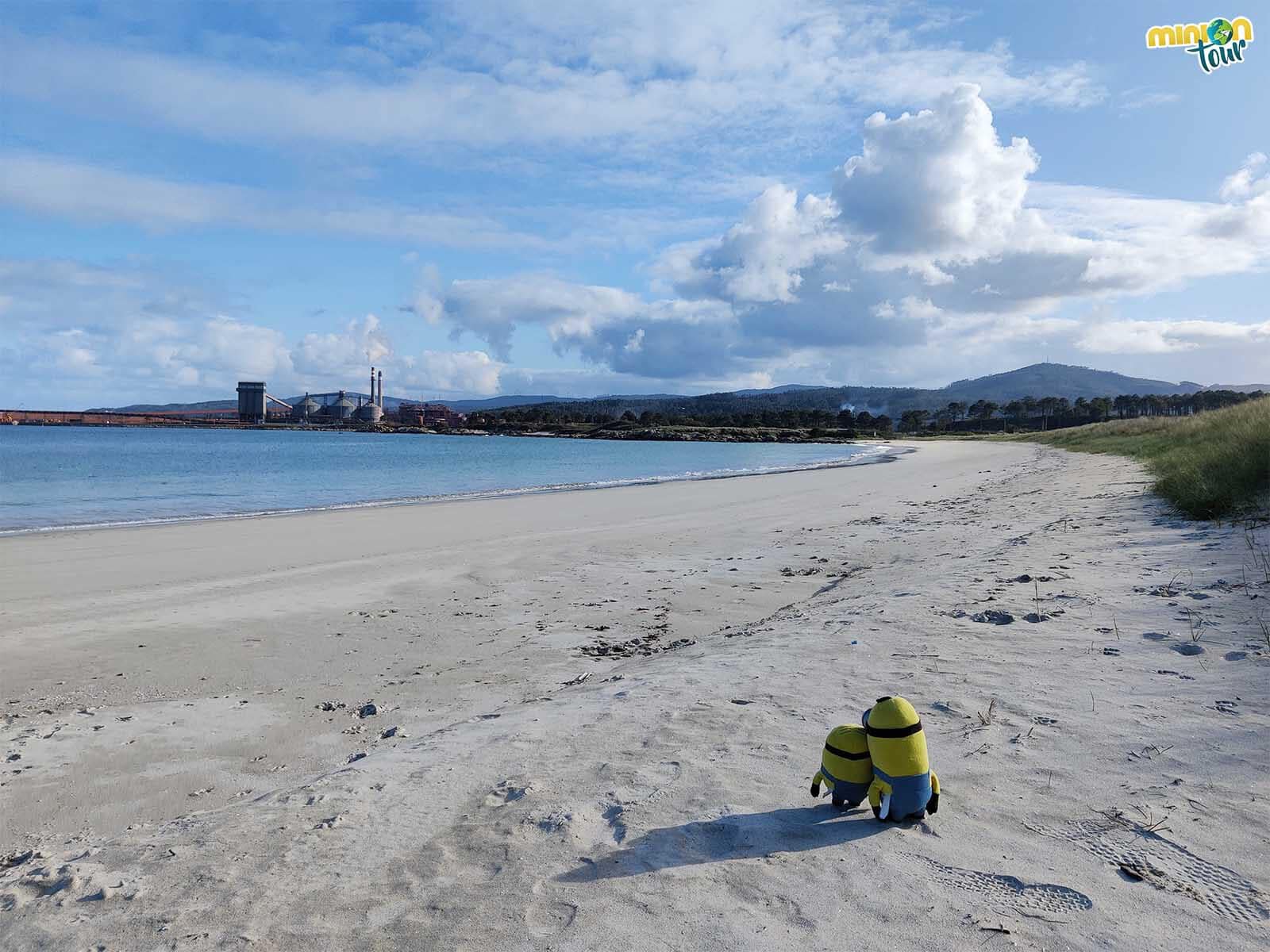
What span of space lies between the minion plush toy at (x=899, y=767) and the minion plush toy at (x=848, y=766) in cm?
4

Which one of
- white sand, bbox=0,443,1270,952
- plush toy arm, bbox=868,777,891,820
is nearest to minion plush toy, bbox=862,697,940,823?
plush toy arm, bbox=868,777,891,820

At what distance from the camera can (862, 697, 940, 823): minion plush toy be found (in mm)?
3328

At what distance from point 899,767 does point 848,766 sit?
23cm

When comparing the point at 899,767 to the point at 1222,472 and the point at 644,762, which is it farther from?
the point at 1222,472

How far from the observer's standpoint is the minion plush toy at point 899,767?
3328 mm

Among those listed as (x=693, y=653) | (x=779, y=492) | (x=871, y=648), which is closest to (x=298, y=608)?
(x=693, y=653)

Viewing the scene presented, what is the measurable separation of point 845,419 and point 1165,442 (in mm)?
135947

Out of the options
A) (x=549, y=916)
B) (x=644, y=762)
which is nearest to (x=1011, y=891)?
(x=549, y=916)

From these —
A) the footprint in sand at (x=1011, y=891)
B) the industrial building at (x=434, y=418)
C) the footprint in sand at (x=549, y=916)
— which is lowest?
the footprint in sand at (x=549, y=916)

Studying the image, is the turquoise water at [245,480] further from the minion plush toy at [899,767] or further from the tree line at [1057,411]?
the tree line at [1057,411]

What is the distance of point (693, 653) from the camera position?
6680mm

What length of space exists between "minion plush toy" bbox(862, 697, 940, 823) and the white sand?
4.6 inches

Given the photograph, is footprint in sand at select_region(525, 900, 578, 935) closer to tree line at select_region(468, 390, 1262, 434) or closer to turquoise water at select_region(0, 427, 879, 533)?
turquoise water at select_region(0, 427, 879, 533)

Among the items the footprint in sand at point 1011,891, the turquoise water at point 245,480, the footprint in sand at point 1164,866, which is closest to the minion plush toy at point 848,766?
the footprint in sand at point 1011,891
